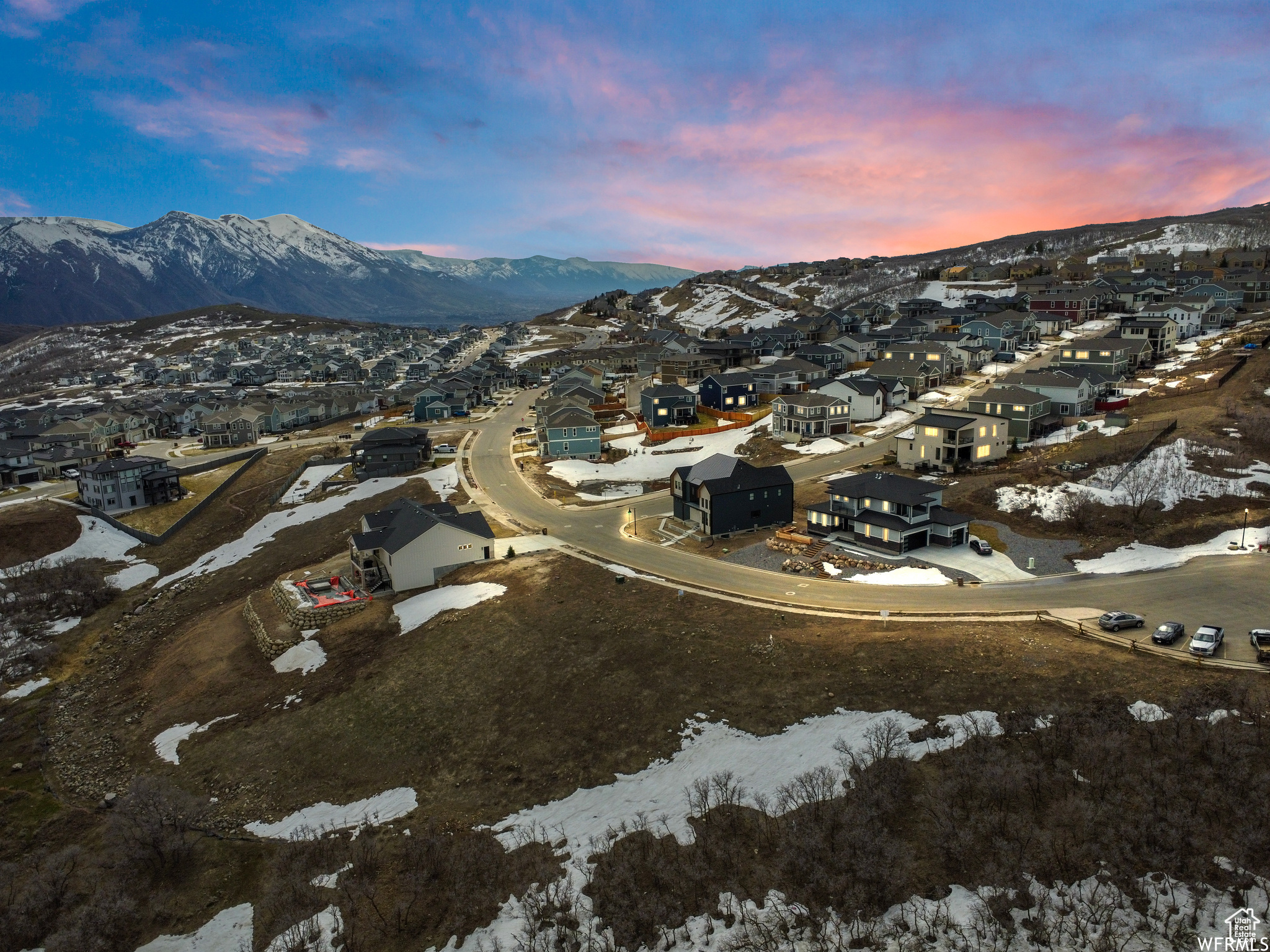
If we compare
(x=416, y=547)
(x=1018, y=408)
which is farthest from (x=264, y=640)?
(x=1018, y=408)

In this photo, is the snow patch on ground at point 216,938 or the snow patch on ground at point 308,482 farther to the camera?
the snow patch on ground at point 308,482

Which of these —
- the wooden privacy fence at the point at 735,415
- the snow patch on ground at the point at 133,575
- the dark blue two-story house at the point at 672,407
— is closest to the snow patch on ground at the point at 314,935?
the snow patch on ground at the point at 133,575

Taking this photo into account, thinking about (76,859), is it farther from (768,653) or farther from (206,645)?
(768,653)

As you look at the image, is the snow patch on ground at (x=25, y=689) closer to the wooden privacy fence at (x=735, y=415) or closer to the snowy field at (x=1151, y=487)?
the snowy field at (x=1151, y=487)

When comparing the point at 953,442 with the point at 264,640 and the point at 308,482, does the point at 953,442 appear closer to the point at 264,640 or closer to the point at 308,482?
the point at 264,640

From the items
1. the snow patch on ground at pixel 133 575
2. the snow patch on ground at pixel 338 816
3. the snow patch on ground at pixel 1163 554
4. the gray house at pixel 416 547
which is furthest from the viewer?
the snow patch on ground at pixel 133 575

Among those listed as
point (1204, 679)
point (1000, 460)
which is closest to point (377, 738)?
point (1204, 679)

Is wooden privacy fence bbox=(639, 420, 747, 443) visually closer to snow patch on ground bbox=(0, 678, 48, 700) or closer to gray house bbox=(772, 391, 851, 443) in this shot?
gray house bbox=(772, 391, 851, 443)

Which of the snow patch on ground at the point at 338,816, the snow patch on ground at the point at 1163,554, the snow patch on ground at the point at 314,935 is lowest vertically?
the snow patch on ground at the point at 338,816
